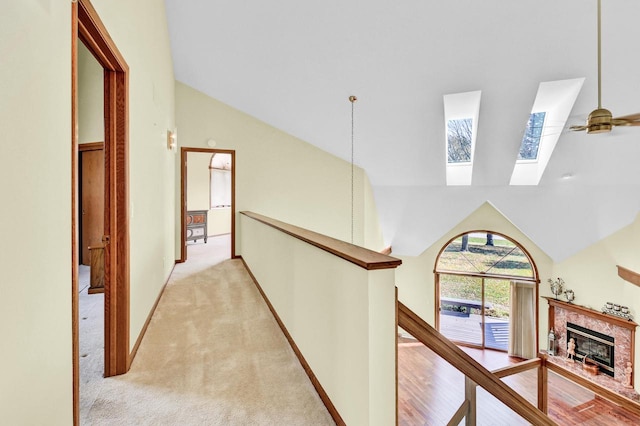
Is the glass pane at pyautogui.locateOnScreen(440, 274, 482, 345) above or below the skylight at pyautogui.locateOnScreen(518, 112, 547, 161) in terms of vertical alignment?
below

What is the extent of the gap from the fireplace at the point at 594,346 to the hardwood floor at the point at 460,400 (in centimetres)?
88

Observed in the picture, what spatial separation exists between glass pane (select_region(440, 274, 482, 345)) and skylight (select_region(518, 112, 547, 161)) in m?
4.16

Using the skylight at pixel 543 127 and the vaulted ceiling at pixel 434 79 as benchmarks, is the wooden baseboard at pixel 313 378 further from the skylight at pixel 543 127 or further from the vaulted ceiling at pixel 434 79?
the skylight at pixel 543 127

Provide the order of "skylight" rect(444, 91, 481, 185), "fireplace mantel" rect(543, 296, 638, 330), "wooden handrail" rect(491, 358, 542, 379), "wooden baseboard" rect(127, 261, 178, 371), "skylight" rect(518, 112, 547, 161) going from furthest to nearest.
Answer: "fireplace mantel" rect(543, 296, 638, 330) < "skylight" rect(518, 112, 547, 161) < "skylight" rect(444, 91, 481, 185) < "wooden handrail" rect(491, 358, 542, 379) < "wooden baseboard" rect(127, 261, 178, 371)

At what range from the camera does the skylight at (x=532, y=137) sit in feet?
16.3

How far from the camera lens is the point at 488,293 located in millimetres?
8836

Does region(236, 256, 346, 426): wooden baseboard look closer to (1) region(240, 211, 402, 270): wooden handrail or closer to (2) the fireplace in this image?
(1) region(240, 211, 402, 270): wooden handrail

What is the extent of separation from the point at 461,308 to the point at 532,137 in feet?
17.7

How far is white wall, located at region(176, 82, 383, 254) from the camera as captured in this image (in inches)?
218

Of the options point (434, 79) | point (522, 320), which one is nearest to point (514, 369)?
point (434, 79)

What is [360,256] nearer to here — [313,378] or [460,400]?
[313,378]

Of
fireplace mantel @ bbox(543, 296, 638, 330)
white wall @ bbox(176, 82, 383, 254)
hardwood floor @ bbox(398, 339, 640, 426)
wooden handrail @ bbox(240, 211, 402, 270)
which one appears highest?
white wall @ bbox(176, 82, 383, 254)

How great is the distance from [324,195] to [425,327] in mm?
5291

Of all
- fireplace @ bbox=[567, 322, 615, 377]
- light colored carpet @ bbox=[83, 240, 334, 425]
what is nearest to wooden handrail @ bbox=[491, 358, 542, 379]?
light colored carpet @ bbox=[83, 240, 334, 425]
